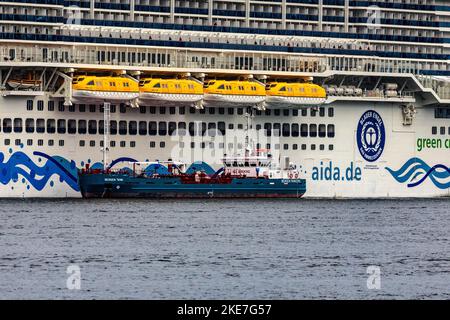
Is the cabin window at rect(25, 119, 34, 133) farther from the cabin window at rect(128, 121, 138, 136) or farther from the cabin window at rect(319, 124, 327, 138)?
the cabin window at rect(319, 124, 327, 138)

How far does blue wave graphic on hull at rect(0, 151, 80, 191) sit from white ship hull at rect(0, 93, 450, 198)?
0.06m

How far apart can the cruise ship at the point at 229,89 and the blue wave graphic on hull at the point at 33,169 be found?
0.19ft

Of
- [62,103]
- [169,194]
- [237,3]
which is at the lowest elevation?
[169,194]

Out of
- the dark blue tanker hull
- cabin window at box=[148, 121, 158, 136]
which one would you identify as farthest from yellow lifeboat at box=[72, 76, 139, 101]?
the dark blue tanker hull

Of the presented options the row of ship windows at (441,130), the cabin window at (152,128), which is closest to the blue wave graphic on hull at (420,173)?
the row of ship windows at (441,130)

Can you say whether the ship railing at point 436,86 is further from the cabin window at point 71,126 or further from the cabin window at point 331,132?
the cabin window at point 71,126

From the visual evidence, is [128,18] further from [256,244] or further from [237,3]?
[256,244]

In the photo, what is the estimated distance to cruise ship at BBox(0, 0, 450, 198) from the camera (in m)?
80.6

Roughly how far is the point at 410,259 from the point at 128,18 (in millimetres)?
39297

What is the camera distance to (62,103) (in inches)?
3201

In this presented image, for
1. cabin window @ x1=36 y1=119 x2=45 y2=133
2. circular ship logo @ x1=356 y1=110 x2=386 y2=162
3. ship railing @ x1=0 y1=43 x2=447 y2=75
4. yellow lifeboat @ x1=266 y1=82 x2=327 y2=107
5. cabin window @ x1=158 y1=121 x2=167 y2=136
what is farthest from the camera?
circular ship logo @ x1=356 y1=110 x2=386 y2=162

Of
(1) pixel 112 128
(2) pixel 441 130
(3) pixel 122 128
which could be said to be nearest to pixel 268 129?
(3) pixel 122 128

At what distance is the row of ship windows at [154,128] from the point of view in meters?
79.9
